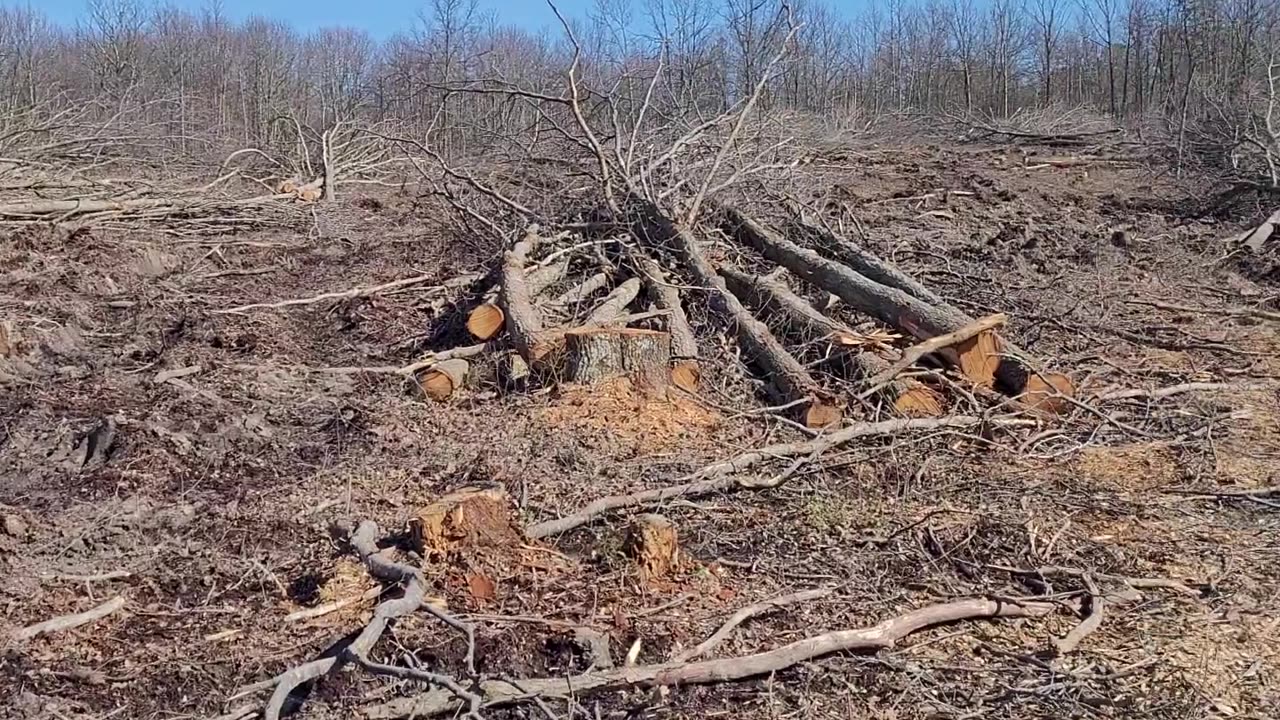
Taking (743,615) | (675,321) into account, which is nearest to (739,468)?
(743,615)

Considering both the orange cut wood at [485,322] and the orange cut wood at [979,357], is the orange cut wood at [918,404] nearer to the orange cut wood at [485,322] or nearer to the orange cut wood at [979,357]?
the orange cut wood at [979,357]

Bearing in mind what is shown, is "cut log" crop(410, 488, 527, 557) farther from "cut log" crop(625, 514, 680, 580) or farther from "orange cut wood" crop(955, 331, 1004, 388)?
"orange cut wood" crop(955, 331, 1004, 388)

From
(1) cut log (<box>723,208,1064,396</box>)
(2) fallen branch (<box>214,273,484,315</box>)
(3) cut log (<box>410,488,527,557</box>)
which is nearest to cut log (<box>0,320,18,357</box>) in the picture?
(2) fallen branch (<box>214,273,484,315</box>)

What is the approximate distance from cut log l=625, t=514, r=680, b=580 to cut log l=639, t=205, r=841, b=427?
170 cm

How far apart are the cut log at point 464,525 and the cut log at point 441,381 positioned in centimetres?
228

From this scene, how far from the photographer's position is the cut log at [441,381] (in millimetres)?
6402

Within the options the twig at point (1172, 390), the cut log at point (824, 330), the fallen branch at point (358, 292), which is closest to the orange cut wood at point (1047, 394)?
the twig at point (1172, 390)

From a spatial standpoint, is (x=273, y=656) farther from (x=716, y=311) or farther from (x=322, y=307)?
(x=322, y=307)

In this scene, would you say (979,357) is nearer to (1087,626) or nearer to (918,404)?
(918,404)

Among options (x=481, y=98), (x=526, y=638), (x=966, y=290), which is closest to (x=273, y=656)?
(x=526, y=638)

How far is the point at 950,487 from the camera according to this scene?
488 cm

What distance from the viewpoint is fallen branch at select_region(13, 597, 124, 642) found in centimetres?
365

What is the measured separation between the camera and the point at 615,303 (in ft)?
24.3

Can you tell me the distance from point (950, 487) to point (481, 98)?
2076 cm
